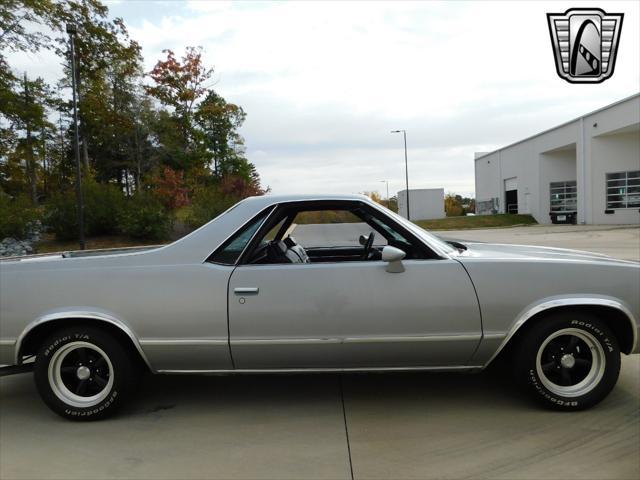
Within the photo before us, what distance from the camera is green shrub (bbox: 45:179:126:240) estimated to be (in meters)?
18.6

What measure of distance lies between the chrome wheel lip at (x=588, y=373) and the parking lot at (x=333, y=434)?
16cm

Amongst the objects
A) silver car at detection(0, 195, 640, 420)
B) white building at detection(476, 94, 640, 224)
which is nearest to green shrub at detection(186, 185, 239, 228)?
silver car at detection(0, 195, 640, 420)

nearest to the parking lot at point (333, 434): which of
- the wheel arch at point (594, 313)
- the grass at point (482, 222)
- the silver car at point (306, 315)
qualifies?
the silver car at point (306, 315)

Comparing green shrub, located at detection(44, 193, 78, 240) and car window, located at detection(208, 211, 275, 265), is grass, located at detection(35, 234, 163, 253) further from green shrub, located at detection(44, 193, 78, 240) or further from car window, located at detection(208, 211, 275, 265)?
car window, located at detection(208, 211, 275, 265)

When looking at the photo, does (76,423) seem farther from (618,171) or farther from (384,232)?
(618,171)

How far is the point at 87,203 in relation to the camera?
1947 cm

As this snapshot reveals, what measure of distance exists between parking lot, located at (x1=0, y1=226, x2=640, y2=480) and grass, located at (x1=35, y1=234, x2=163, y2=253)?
16.1 metres

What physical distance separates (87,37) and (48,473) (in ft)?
104

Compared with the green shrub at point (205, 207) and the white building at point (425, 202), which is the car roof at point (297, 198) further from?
the white building at point (425, 202)

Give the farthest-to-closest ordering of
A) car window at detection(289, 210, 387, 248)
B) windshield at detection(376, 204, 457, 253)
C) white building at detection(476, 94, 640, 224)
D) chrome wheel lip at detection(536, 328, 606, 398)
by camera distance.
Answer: white building at detection(476, 94, 640, 224) → car window at detection(289, 210, 387, 248) → windshield at detection(376, 204, 457, 253) → chrome wheel lip at detection(536, 328, 606, 398)

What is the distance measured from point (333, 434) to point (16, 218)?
63.2 ft

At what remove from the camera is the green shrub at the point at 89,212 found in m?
18.6

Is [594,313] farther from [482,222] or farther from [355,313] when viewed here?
[482,222]

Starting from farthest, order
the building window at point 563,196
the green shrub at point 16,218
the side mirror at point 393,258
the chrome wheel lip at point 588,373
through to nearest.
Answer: the building window at point 563,196, the green shrub at point 16,218, the chrome wheel lip at point 588,373, the side mirror at point 393,258
